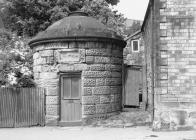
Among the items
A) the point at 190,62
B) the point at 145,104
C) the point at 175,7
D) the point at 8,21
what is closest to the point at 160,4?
the point at 175,7

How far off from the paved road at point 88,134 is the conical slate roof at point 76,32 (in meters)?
3.58

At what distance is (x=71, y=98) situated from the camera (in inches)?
473

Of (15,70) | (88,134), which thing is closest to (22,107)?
(15,70)

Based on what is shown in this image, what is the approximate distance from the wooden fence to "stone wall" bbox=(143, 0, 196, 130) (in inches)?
184

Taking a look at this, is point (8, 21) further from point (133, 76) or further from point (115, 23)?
point (133, 76)

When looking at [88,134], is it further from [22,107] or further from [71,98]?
[22,107]

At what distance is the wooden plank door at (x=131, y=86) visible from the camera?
1390 cm

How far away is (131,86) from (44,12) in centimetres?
1235

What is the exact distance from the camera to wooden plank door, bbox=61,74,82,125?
11977mm

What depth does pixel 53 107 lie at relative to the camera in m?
12.0

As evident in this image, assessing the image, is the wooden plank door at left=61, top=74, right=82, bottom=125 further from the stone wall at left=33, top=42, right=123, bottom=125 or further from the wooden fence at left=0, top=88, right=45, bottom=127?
the wooden fence at left=0, top=88, right=45, bottom=127

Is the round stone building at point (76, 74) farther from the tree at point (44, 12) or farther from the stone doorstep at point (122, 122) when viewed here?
the tree at point (44, 12)

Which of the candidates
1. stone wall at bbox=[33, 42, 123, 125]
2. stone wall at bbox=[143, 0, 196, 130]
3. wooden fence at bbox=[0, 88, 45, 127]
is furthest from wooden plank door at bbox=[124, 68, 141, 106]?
wooden fence at bbox=[0, 88, 45, 127]

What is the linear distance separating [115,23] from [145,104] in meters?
10.6
